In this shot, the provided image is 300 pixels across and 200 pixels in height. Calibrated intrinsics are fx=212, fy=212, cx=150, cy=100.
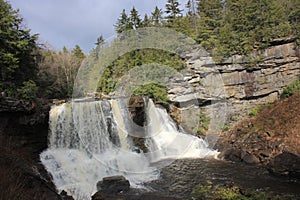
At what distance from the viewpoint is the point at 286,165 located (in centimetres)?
902

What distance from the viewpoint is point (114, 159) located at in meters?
10.6

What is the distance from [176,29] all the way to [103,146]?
12.4 metres

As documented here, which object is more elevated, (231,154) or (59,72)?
(59,72)

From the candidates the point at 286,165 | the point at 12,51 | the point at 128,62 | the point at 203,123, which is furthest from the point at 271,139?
the point at 12,51

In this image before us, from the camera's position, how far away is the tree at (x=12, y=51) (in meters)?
10.6

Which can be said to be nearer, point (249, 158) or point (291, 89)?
point (249, 158)

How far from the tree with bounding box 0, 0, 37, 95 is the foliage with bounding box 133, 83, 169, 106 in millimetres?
7278

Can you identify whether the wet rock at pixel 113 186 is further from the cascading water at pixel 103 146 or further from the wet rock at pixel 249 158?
the wet rock at pixel 249 158

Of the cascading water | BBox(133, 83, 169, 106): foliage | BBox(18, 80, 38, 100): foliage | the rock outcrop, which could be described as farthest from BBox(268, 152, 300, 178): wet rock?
BBox(18, 80, 38, 100): foliage

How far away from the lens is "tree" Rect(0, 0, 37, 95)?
10.6 meters

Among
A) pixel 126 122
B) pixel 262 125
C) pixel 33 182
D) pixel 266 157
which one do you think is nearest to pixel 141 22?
pixel 126 122

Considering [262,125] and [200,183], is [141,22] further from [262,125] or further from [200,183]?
[200,183]

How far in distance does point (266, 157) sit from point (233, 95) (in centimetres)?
596

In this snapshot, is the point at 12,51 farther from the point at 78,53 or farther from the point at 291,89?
the point at 78,53
